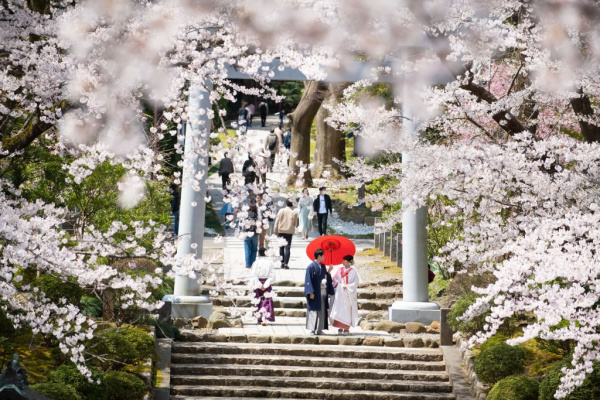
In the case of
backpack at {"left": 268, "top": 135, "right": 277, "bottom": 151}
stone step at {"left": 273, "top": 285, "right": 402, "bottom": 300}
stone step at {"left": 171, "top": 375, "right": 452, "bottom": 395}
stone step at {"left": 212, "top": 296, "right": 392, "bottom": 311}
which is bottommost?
stone step at {"left": 171, "top": 375, "right": 452, "bottom": 395}

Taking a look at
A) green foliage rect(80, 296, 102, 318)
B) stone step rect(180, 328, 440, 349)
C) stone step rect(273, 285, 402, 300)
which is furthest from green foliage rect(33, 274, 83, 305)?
stone step rect(273, 285, 402, 300)

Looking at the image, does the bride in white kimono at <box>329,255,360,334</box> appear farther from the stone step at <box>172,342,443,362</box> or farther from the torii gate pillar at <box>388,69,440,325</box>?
the torii gate pillar at <box>388,69,440,325</box>

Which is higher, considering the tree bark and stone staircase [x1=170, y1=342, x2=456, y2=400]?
the tree bark

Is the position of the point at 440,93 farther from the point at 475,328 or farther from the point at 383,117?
the point at 475,328

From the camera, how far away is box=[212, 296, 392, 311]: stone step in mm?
A: 17625

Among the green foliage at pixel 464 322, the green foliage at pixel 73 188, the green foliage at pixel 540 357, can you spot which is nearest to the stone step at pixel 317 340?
the green foliage at pixel 464 322

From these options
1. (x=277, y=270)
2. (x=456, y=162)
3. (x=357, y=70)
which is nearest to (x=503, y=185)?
(x=456, y=162)

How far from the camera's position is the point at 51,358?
12023 millimetres

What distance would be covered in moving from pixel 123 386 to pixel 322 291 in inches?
187

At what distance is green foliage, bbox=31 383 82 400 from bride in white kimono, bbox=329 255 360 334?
6226mm

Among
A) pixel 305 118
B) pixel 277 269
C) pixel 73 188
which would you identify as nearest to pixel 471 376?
pixel 277 269

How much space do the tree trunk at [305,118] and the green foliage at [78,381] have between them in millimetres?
18770

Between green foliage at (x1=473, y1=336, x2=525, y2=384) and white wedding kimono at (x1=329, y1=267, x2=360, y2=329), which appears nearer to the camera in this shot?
green foliage at (x1=473, y1=336, x2=525, y2=384)

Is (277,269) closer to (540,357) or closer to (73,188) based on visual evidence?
(73,188)
